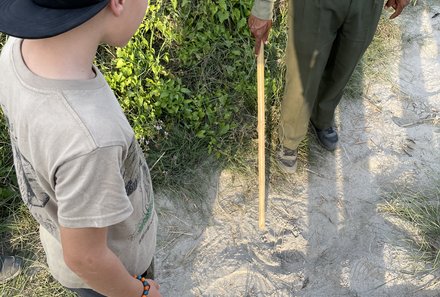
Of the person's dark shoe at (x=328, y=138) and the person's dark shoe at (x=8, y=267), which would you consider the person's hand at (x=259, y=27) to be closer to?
the person's dark shoe at (x=328, y=138)

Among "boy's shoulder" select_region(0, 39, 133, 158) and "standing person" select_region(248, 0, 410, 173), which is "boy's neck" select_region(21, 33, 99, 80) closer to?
"boy's shoulder" select_region(0, 39, 133, 158)

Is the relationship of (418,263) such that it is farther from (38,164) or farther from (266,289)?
(38,164)

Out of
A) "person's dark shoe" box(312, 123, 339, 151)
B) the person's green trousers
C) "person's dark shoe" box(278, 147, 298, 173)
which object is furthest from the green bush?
"person's dark shoe" box(312, 123, 339, 151)

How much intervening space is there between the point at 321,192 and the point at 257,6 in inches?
54.3

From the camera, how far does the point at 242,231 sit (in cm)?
276

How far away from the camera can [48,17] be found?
804 millimetres

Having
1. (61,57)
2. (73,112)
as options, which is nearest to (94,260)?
(73,112)

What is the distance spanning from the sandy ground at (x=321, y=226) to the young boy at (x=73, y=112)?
1694 millimetres

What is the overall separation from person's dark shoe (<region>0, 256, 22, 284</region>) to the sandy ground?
79 cm

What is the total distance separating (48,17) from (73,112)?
179 mm

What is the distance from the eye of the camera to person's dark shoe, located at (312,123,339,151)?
3176mm

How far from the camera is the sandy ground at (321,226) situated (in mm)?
2525

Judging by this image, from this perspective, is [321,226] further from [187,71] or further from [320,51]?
[187,71]

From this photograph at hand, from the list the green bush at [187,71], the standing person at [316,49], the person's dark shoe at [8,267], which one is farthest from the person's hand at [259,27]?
the person's dark shoe at [8,267]
